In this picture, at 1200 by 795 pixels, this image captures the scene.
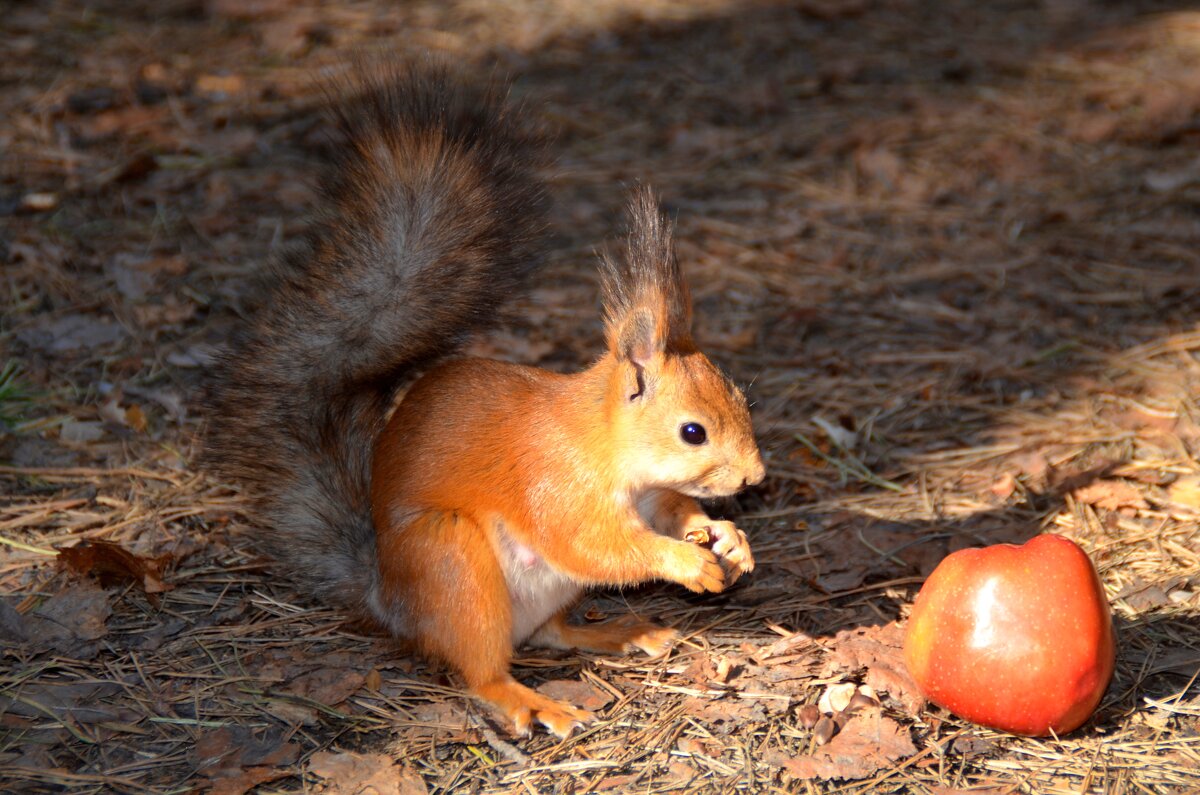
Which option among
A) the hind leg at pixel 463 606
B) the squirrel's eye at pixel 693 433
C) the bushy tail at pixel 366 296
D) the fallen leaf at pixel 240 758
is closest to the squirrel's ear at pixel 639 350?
the squirrel's eye at pixel 693 433

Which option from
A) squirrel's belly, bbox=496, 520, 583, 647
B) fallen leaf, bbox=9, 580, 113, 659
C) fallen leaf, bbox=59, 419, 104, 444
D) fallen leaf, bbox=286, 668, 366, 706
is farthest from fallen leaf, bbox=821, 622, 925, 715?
fallen leaf, bbox=59, 419, 104, 444

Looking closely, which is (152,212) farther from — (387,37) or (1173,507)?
(1173,507)

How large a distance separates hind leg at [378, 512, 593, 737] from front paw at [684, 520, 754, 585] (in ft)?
1.49

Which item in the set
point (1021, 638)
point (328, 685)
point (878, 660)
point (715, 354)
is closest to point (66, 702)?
point (328, 685)

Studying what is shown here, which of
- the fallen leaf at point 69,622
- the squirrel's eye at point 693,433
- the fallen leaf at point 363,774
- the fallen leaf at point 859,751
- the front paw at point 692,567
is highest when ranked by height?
the squirrel's eye at point 693,433

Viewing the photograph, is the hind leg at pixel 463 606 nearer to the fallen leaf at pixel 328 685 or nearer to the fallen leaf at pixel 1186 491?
the fallen leaf at pixel 328 685

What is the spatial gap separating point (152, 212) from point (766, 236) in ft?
7.57

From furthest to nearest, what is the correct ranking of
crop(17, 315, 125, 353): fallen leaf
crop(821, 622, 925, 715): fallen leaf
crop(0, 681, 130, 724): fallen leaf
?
1. crop(17, 315, 125, 353): fallen leaf
2. crop(821, 622, 925, 715): fallen leaf
3. crop(0, 681, 130, 724): fallen leaf

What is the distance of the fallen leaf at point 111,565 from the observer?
2607mm

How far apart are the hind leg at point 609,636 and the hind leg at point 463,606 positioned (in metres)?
0.24

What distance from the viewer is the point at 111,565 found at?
264cm

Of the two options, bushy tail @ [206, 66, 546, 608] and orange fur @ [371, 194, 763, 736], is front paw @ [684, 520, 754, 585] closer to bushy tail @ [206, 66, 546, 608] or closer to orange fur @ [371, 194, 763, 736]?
orange fur @ [371, 194, 763, 736]

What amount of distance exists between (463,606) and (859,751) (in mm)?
873

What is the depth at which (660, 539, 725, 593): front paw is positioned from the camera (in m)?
2.45
